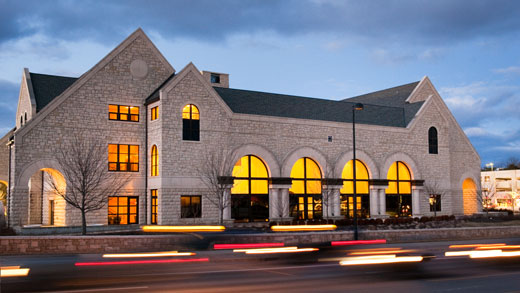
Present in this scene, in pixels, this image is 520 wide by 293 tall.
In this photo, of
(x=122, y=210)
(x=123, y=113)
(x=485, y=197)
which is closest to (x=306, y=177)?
(x=122, y=210)

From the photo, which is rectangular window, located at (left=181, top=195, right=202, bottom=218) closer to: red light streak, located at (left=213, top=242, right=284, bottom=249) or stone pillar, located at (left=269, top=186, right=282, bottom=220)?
stone pillar, located at (left=269, top=186, right=282, bottom=220)

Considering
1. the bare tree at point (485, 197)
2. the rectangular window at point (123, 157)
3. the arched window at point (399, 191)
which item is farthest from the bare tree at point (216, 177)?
the bare tree at point (485, 197)

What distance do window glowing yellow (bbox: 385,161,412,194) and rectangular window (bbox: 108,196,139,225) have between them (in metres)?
23.3

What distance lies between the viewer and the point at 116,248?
2375cm

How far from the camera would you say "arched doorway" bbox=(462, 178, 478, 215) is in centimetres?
5609

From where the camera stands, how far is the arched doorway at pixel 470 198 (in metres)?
56.1

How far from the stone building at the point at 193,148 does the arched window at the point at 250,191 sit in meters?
0.08

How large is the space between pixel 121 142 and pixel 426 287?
94.3 feet

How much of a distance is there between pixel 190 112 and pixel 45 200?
44.4ft

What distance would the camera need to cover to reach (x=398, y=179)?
165 feet

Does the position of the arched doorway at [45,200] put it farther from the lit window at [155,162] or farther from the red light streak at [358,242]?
the red light streak at [358,242]

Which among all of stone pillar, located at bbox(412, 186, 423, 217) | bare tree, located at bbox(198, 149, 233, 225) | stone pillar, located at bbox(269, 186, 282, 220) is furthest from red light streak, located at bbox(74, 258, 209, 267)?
stone pillar, located at bbox(412, 186, 423, 217)

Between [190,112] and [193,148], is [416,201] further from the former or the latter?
[190,112]

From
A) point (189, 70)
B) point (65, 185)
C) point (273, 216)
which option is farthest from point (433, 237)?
point (65, 185)
